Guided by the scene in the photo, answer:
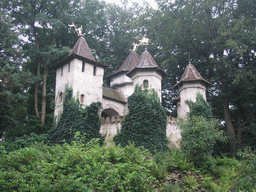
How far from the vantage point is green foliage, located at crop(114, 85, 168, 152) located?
2127cm

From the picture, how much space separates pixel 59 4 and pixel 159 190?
848 inches

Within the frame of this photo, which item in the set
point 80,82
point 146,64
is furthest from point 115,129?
point 146,64

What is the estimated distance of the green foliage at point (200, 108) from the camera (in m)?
23.6

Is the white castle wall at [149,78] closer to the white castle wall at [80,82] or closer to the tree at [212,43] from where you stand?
the white castle wall at [80,82]

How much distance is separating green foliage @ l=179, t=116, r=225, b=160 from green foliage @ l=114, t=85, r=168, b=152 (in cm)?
306

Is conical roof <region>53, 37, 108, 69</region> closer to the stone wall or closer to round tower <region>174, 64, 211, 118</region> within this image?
the stone wall

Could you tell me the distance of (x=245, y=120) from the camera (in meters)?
28.2

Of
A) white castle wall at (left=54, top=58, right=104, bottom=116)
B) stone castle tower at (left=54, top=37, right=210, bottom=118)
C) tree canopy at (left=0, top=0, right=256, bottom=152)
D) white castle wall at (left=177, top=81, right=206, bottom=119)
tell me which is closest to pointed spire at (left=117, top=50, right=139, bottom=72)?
tree canopy at (left=0, top=0, right=256, bottom=152)

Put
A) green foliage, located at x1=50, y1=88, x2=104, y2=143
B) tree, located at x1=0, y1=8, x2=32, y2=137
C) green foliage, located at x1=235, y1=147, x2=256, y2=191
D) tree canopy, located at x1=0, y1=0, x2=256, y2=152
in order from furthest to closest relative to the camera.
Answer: tree canopy, located at x1=0, y1=0, x2=256, y2=152, green foliage, located at x1=50, y1=88, x2=104, y2=143, tree, located at x1=0, y1=8, x2=32, y2=137, green foliage, located at x1=235, y1=147, x2=256, y2=191

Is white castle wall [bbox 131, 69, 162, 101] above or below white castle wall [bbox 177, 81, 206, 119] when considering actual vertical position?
above

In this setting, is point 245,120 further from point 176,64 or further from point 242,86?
point 176,64

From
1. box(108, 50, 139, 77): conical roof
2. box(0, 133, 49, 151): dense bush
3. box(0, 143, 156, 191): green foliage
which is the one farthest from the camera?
box(108, 50, 139, 77): conical roof

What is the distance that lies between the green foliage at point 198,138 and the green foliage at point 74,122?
6949mm

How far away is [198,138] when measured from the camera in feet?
59.1
